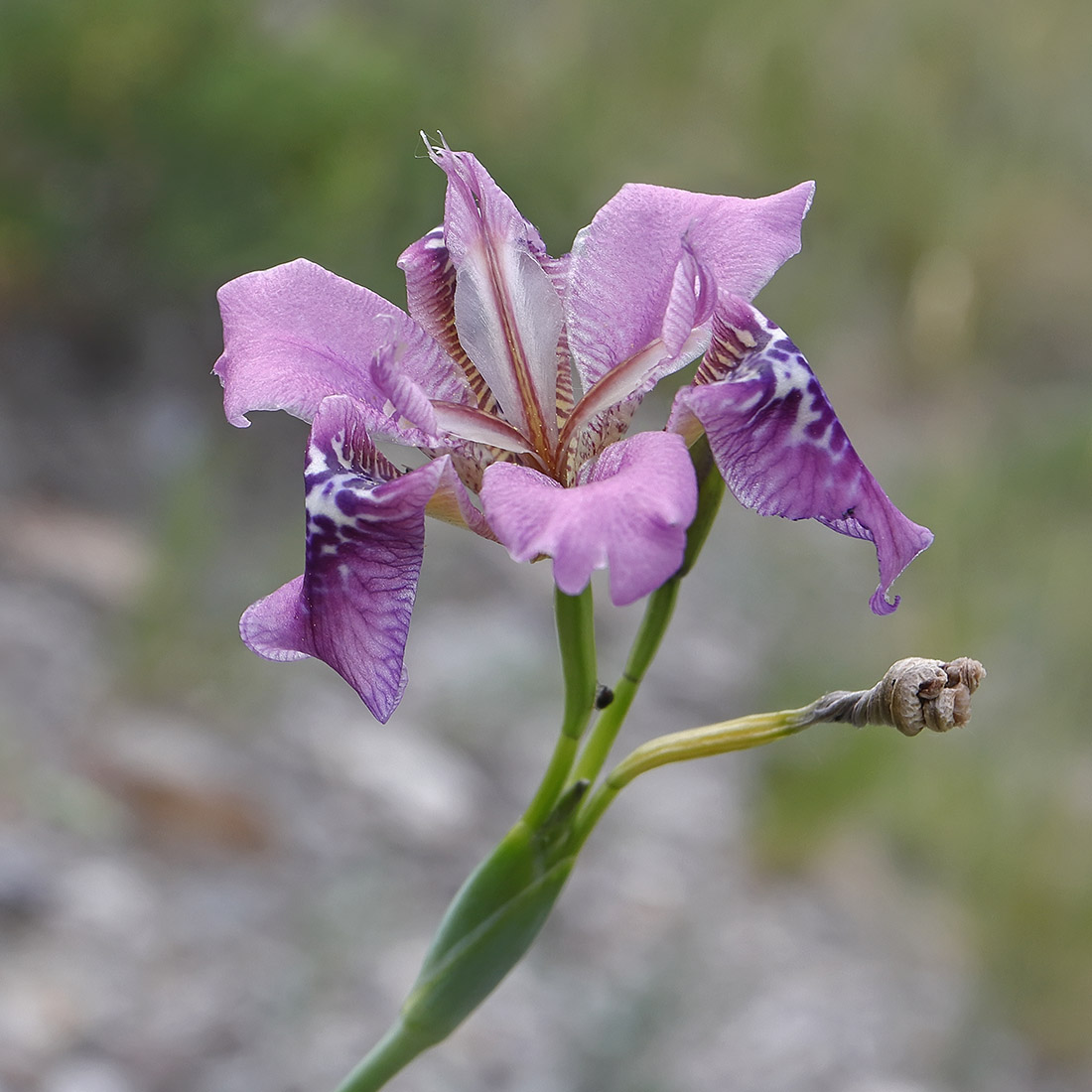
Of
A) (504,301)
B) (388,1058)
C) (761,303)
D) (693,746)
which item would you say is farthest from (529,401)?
(761,303)

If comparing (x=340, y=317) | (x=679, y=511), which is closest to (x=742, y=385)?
(x=679, y=511)

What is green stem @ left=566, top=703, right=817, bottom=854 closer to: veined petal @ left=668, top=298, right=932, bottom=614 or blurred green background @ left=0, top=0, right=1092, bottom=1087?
veined petal @ left=668, top=298, right=932, bottom=614

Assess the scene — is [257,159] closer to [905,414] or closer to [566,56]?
[566,56]

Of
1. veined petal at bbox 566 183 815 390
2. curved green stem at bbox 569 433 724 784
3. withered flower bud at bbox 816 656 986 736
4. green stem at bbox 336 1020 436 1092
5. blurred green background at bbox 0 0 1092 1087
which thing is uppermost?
blurred green background at bbox 0 0 1092 1087

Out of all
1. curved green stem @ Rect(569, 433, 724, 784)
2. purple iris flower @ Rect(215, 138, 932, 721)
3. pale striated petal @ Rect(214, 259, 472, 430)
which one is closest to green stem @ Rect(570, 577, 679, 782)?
curved green stem @ Rect(569, 433, 724, 784)

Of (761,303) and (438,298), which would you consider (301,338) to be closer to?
(438,298)

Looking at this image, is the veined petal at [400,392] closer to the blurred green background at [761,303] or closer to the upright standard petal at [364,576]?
the upright standard petal at [364,576]
